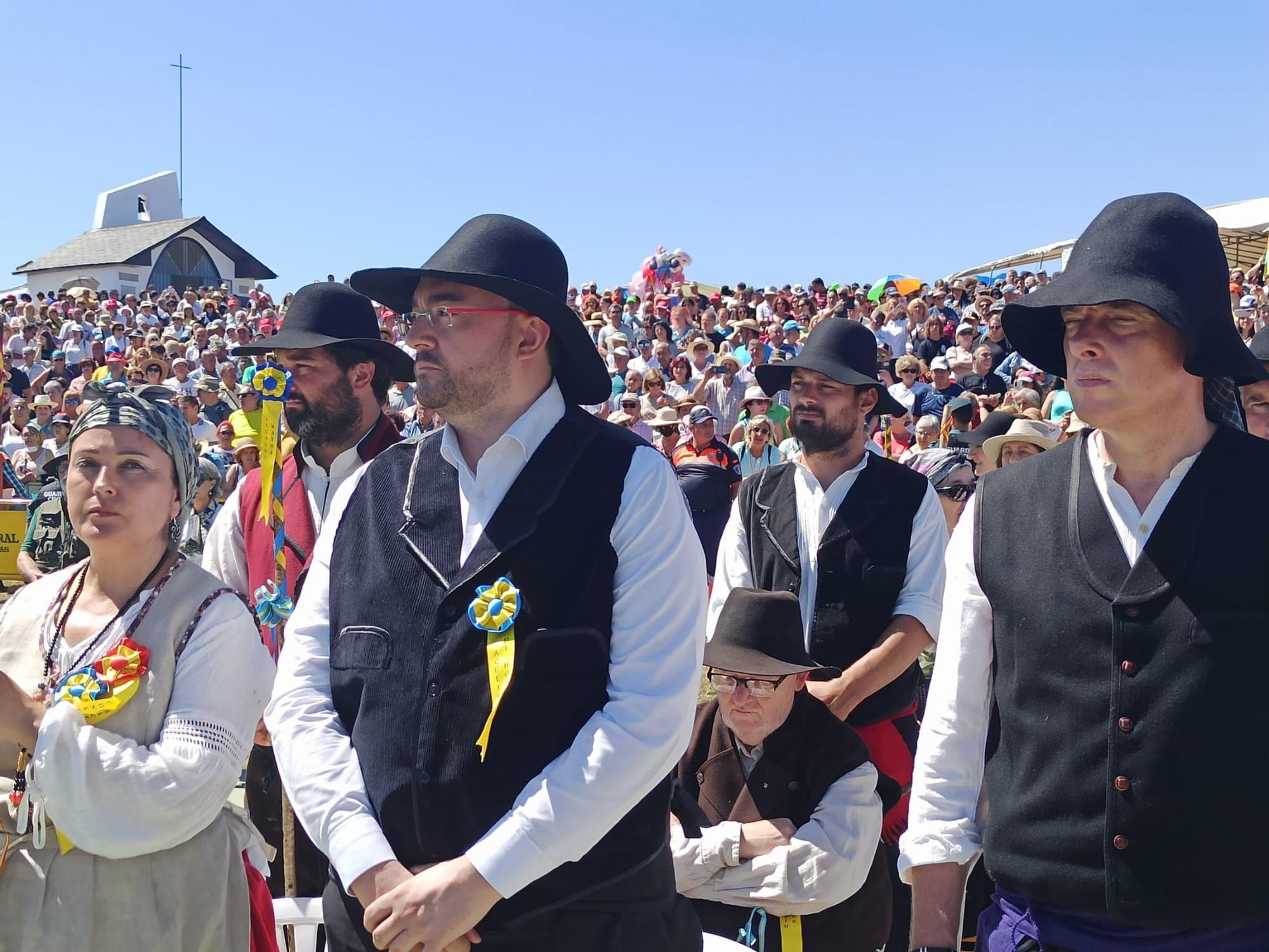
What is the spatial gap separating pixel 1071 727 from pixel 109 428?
2.14 metres

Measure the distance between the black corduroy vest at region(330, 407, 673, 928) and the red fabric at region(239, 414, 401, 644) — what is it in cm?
135

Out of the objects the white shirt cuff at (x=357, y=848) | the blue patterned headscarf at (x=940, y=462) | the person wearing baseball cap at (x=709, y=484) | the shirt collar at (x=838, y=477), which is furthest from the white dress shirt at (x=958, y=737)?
the person wearing baseball cap at (x=709, y=484)

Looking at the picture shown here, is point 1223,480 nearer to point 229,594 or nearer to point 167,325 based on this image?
point 229,594

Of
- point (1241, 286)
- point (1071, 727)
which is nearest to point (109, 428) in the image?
point (1071, 727)

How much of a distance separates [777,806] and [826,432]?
4.78 feet

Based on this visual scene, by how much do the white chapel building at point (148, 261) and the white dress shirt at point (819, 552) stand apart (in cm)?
3800

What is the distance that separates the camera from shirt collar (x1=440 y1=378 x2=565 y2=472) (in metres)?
2.42

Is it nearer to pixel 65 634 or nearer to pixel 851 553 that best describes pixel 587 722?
pixel 65 634

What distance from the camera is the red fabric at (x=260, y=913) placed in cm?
283

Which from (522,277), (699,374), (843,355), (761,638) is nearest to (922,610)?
(761,638)

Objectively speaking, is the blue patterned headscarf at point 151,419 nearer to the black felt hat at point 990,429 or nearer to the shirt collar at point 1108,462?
the shirt collar at point 1108,462

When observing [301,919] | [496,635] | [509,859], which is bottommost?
[301,919]

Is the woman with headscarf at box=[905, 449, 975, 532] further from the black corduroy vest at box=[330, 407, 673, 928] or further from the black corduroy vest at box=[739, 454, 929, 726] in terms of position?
the black corduroy vest at box=[330, 407, 673, 928]

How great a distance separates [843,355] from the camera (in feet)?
14.5
